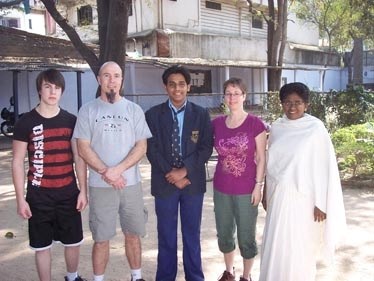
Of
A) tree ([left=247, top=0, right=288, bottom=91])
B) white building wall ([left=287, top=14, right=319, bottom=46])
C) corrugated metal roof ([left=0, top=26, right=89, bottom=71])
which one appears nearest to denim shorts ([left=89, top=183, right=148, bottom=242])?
corrugated metal roof ([left=0, top=26, right=89, bottom=71])

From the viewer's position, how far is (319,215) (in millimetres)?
3215

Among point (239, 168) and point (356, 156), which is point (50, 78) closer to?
point (239, 168)

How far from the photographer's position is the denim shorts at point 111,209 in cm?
336

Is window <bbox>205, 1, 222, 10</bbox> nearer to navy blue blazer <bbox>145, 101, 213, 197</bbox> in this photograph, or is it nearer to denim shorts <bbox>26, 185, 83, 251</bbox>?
navy blue blazer <bbox>145, 101, 213, 197</bbox>

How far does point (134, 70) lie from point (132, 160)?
50.1 ft

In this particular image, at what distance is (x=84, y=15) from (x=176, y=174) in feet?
70.8

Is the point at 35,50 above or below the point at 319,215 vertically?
above

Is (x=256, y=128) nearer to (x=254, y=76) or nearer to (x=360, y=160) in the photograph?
(x=360, y=160)

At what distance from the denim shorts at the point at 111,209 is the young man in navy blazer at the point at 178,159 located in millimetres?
176

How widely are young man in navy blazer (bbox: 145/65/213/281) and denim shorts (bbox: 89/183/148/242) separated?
18 centimetres

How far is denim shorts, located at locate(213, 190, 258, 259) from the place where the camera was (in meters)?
3.47

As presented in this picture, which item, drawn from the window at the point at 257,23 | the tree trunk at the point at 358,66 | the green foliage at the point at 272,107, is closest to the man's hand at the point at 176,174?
→ the green foliage at the point at 272,107

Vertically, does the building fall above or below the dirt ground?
above

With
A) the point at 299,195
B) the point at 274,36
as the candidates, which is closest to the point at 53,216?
the point at 299,195
